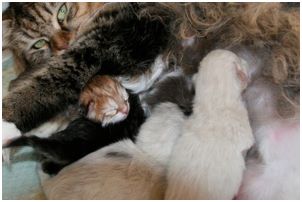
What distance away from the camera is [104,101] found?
3.57ft

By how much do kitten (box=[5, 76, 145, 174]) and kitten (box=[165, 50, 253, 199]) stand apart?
0.49ft

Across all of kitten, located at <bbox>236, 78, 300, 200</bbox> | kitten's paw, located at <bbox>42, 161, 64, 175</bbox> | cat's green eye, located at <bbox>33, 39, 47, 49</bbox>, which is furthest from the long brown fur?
kitten's paw, located at <bbox>42, 161, 64, 175</bbox>

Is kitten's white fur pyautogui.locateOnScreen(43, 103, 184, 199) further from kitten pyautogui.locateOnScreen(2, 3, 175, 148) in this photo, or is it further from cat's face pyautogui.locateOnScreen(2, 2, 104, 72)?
cat's face pyautogui.locateOnScreen(2, 2, 104, 72)

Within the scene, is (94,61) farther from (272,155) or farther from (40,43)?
(272,155)

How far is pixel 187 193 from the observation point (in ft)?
3.07

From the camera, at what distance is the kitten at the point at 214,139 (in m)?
0.93

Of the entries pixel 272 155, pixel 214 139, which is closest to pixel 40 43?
pixel 214 139

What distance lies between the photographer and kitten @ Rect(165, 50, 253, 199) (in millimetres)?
933

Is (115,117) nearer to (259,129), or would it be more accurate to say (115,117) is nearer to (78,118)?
(78,118)

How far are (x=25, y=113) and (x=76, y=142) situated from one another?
0.14 metres

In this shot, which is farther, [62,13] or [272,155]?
[62,13]

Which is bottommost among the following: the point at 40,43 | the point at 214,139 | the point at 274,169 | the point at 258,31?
the point at 274,169

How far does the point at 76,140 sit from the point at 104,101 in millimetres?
119

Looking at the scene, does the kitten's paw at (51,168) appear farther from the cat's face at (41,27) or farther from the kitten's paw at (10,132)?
the cat's face at (41,27)
